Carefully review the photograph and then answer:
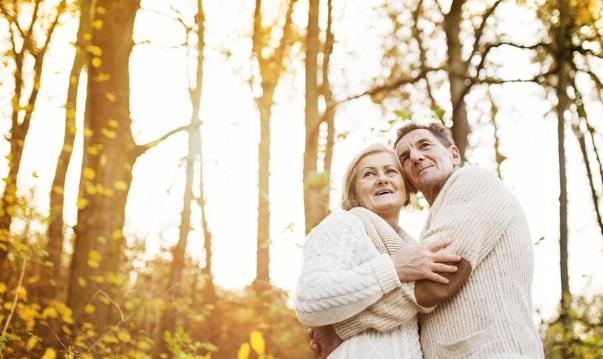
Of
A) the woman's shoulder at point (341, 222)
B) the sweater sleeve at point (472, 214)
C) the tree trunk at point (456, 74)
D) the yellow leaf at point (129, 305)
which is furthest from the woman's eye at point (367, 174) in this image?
the yellow leaf at point (129, 305)

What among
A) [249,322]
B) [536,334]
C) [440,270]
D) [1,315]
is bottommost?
[249,322]

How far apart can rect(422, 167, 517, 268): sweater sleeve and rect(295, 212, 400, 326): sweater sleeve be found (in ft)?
0.80

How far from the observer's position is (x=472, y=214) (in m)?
2.30

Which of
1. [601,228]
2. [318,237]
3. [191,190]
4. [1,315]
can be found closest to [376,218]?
[318,237]

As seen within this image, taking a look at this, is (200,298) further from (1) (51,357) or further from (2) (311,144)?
(1) (51,357)

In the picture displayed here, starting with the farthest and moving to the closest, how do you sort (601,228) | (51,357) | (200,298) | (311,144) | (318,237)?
(200,298)
(311,144)
(601,228)
(51,357)
(318,237)

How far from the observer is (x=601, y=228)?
651 cm

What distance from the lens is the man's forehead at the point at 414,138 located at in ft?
9.48

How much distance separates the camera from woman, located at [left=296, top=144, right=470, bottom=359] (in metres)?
2.23

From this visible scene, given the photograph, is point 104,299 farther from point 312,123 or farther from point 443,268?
point 443,268

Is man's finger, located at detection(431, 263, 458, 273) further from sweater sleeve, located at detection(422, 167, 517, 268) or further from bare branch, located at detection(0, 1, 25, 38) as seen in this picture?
bare branch, located at detection(0, 1, 25, 38)

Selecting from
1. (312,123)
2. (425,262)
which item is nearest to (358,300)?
(425,262)

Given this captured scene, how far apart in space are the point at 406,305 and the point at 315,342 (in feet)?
1.71

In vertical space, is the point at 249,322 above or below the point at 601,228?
below
